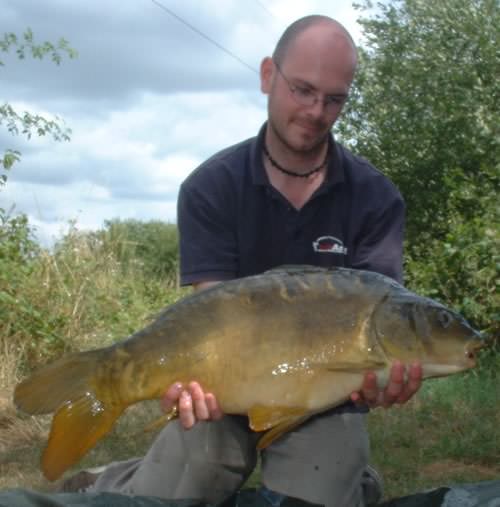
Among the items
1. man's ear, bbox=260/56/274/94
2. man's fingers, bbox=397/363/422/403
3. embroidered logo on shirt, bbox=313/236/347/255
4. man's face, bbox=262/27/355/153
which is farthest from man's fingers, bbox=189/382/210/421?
man's ear, bbox=260/56/274/94

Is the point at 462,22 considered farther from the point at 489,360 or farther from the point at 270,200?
the point at 270,200

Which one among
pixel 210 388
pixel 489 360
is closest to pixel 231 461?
pixel 210 388

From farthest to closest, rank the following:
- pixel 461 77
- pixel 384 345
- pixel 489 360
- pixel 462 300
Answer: pixel 461 77
pixel 462 300
pixel 489 360
pixel 384 345

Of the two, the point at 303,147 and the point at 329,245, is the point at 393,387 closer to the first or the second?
the point at 329,245

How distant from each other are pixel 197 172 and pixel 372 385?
90cm

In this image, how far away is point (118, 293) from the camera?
6.77 meters

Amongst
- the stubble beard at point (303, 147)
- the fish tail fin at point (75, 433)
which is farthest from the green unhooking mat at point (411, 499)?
the stubble beard at point (303, 147)

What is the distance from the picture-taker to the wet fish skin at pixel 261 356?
2021mm

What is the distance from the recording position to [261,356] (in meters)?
2.03

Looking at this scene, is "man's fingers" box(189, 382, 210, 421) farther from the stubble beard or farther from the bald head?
the bald head

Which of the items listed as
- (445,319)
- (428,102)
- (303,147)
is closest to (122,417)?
(303,147)

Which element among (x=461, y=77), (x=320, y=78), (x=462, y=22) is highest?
(x=462, y=22)

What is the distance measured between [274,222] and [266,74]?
420 mm

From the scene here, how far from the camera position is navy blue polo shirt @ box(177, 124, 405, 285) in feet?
8.43
